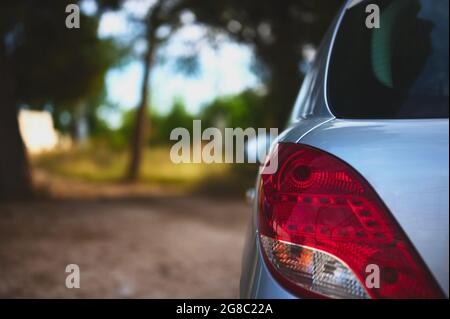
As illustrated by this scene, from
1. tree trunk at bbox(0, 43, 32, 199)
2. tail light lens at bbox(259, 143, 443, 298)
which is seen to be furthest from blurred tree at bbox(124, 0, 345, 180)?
tail light lens at bbox(259, 143, 443, 298)

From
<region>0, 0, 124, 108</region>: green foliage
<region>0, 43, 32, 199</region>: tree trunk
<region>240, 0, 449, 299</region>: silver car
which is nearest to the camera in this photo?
<region>240, 0, 449, 299</region>: silver car

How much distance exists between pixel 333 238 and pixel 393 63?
2.22 feet

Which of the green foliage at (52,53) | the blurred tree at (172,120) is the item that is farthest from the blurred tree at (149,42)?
the blurred tree at (172,120)

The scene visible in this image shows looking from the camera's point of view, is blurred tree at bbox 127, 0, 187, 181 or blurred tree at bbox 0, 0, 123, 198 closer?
blurred tree at bbox 0, 0, 123, 198

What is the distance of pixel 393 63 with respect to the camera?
1.44 meters

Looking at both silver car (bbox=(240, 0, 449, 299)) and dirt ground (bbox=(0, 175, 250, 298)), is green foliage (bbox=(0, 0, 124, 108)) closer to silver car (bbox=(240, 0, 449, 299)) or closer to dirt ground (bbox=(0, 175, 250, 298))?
dirt ground (bbox=(0, 175, 250, 298))

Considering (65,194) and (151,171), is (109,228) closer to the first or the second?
(65,194)

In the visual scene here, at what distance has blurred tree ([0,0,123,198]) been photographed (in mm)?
6996

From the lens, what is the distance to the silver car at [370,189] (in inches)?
43.3

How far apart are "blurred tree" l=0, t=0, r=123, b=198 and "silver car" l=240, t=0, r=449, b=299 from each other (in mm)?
6494

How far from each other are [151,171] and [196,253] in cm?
1213

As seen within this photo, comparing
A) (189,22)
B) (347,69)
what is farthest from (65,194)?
(347,69)

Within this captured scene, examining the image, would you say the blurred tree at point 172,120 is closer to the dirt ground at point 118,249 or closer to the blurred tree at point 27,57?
the blurred tree at point 27,57

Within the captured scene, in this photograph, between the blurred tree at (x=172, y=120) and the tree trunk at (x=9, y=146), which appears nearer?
the tree trunk at (x=9, y=146)
